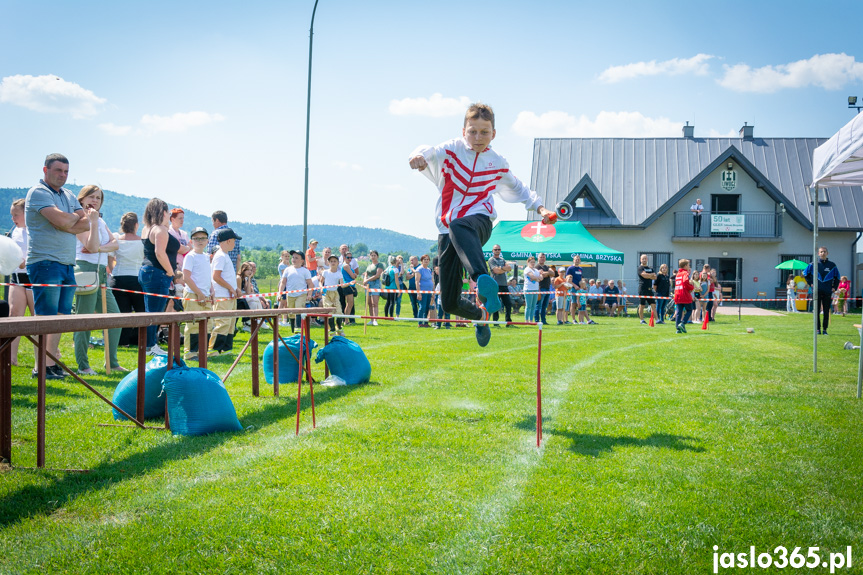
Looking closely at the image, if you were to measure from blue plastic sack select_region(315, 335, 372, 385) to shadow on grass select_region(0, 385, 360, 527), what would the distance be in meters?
1.57

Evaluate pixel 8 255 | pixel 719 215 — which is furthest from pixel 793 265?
pixel 8 255

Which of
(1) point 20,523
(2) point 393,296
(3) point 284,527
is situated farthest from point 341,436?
(2) point 393,296

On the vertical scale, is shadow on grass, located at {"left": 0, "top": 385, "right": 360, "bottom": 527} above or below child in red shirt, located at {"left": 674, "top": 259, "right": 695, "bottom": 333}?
below

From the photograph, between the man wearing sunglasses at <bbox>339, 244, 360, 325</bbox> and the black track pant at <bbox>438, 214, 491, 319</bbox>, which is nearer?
the black track pant at <bbox>438, 214, 491, 319</bbox>

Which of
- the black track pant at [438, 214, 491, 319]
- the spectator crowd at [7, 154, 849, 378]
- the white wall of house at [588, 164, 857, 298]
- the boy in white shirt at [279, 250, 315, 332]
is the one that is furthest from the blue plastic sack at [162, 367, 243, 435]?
the white wall of house at [588, 164, 857, 298]

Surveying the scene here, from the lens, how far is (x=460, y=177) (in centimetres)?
582

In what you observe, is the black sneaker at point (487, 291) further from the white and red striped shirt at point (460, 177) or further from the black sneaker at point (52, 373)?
the black sneaker at point (52, 373)

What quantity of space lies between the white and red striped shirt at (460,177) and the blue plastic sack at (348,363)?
2.11 m

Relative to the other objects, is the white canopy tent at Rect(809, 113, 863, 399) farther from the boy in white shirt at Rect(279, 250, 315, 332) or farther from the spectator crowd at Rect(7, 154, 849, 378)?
the boy in white shirt at Rect(279, 250, 315, 332)

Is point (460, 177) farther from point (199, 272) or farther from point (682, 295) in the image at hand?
point (682, 295)

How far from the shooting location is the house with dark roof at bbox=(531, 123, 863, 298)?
36781 millimetres

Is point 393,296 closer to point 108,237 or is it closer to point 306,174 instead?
point 306,174

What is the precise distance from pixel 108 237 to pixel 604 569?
7.93 meters

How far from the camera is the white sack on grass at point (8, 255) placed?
22.0 ft
